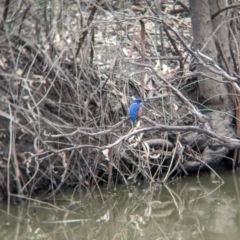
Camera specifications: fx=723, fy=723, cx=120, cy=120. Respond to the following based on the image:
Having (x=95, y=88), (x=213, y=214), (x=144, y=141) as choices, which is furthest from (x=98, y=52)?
(x=213, y=214)

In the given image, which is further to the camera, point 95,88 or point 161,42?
point 161,42

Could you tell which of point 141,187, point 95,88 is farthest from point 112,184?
point 95,88

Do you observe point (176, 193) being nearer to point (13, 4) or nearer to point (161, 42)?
point (161, 42)

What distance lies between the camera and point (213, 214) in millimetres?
5809

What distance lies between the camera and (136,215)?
19.3 ft

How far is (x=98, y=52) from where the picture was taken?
273 inches

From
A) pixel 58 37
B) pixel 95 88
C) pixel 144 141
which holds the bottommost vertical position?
pixel 144 141

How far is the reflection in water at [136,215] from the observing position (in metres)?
5.40

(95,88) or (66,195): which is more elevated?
(95,88)

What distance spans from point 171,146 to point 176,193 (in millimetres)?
486

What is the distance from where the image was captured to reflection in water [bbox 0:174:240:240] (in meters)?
5.40

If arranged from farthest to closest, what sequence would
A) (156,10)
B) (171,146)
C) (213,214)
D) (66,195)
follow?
(156,10) → (171,146) → (66,195) → (213,214)

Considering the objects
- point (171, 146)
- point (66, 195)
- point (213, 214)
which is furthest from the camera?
point (171, 146)

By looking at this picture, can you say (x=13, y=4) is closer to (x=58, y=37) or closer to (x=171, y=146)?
(x=58, y=37)
